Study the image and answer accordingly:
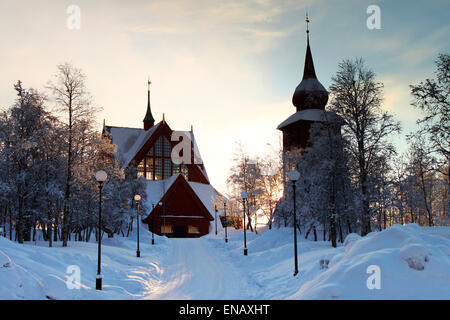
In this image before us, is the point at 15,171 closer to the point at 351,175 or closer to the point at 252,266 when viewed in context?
the point at 252,266

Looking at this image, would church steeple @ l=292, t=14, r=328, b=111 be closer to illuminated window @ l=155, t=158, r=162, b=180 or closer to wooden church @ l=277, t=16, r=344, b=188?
wooden church @ l=277, t=16, r=344, b=188

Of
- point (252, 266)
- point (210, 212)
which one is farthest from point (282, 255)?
point (210, 212)

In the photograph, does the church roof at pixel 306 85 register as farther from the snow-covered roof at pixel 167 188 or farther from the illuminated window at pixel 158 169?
the illuminated window at pixel 158 169

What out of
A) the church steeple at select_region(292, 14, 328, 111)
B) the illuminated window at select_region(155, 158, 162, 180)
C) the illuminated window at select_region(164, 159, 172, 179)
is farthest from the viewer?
the illuminated window at select_region(164, 159, 172, 179)

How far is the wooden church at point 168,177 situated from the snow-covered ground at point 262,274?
99.1 feet

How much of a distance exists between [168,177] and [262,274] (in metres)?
47.4

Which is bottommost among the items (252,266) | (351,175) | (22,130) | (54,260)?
(252,266)

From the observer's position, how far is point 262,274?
52.6 feet

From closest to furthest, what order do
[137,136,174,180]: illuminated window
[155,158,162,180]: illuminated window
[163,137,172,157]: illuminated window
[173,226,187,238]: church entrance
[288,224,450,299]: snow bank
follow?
[288,224,450,299]: snow bank, [173,226,187,238]: church entrance, [137,136,174,180]: illuminated window, [155,158,162,180]: illuminated window, [163,137,172,157]: illuminated window

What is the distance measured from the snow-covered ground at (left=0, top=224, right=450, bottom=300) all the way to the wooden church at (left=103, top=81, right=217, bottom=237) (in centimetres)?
3021

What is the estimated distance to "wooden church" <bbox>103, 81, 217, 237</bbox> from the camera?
52.2 m

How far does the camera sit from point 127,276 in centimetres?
1614

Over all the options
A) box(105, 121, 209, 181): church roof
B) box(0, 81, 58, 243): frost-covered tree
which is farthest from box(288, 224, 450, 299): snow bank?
box(105, 121, 209, 181): church roof

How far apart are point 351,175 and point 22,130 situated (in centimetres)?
1990
